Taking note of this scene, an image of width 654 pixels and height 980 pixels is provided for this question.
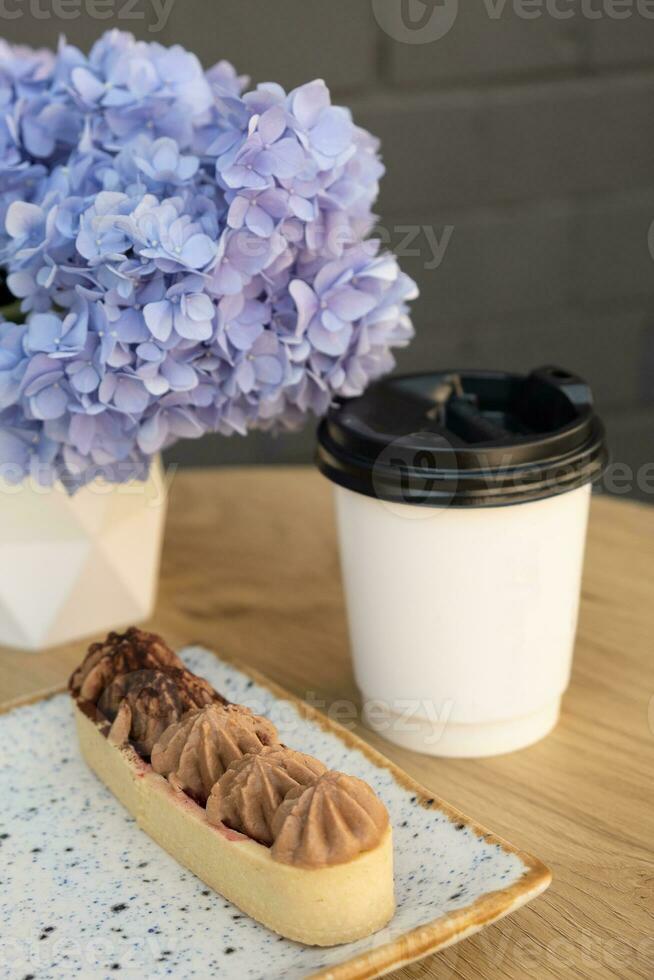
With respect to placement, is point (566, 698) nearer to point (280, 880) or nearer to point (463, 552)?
point (463, 552)

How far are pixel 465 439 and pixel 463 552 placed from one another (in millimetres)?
98

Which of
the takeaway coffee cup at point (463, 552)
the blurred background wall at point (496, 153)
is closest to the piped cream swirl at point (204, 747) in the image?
the takeaway coffee cup at point (463, 552)

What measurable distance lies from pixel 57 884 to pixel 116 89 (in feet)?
1.61

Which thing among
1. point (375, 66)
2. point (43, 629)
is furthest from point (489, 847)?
point (375, 66)

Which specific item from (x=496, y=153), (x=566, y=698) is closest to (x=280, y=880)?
(x=566, y=698)

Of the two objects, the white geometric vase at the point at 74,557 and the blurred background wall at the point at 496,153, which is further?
the blurred background wall at the point at 496,153

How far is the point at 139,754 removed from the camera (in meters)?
0.68

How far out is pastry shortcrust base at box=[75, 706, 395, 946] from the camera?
56 centimetres

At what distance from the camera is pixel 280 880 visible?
57 centimetres

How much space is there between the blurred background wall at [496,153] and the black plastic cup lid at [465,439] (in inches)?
31.6

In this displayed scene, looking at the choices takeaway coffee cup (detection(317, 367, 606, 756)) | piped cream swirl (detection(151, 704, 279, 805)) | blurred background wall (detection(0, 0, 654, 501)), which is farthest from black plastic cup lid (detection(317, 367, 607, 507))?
blurred background wall (detection(0, 0, 654, 501))

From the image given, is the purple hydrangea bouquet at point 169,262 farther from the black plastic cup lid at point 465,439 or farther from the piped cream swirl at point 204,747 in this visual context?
the piped cream swirl at point 204,747

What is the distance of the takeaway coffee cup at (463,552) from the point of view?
688 mm

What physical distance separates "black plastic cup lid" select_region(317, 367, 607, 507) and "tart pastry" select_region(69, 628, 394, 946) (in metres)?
0.16
